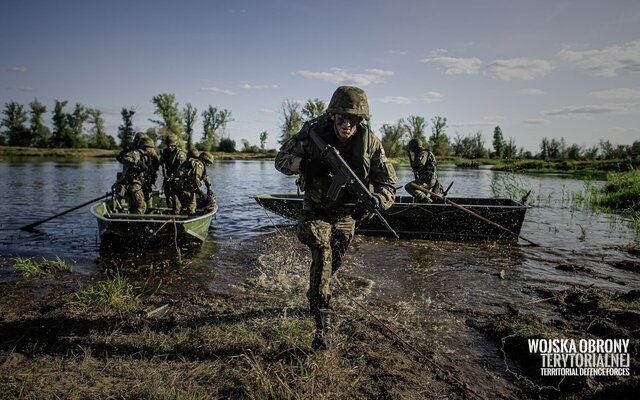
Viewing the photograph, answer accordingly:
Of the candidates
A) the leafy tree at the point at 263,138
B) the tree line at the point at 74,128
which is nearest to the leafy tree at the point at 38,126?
the tree line at the point at 74,128

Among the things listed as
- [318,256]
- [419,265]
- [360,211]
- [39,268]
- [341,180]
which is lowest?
[419,265]

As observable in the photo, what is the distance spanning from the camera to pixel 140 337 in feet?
13.3

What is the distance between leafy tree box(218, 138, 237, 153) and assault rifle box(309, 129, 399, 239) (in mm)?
77100

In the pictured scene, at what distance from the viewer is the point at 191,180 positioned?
964cm

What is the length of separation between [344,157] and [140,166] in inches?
280

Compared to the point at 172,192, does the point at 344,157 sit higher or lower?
higher

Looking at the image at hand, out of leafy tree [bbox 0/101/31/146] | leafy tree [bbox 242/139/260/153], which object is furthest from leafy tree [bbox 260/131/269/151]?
leafy tree [bbox 0/101/31/146]

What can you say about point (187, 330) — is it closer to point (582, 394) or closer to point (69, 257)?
point (582, 394)

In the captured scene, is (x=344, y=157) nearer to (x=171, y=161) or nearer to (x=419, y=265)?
(x=419, y=265)

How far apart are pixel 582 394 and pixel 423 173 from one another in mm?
8385

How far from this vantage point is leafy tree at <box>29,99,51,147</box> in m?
70.9

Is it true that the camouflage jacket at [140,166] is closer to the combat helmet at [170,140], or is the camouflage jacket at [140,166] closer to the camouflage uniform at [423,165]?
the combat helmet at [170,140]

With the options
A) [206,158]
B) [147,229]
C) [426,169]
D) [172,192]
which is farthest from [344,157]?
[426,169]

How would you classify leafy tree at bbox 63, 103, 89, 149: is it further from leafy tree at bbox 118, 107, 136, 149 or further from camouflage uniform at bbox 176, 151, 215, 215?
camouflage uniform at bbox 176, 151, 215, 215
